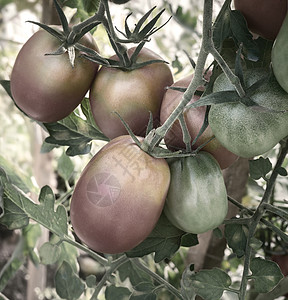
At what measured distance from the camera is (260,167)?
427mm

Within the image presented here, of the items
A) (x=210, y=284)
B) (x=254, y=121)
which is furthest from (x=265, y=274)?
(x=254, y=121)

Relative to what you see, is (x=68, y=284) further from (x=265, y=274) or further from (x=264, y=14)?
(x=264, y=14)

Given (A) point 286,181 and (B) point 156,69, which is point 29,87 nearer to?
(B) point 156,69

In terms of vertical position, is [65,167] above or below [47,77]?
below

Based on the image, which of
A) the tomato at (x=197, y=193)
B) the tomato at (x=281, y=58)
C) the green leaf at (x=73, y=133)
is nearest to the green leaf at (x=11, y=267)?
the green leaf at (x=73, y=133)

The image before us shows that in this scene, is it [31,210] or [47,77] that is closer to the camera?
[47,77]

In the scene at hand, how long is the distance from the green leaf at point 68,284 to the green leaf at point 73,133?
12cm

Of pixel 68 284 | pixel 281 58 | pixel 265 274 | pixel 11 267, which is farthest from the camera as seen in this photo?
pixel 11 267

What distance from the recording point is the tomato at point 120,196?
1.01 feet

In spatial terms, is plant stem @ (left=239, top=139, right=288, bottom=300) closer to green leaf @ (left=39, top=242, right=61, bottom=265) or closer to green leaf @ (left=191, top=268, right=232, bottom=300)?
green leaf @ (left=191, top=268, right=232, bottom=300)

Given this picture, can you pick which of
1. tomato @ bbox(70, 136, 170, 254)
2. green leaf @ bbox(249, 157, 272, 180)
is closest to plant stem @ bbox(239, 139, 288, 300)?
green leaf @ bbox(249, 157, 272, 180)

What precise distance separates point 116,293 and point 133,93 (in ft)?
0.67

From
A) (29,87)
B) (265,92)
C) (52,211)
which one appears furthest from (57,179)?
(265,92)

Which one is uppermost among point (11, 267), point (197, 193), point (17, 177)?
point (197, 193)
